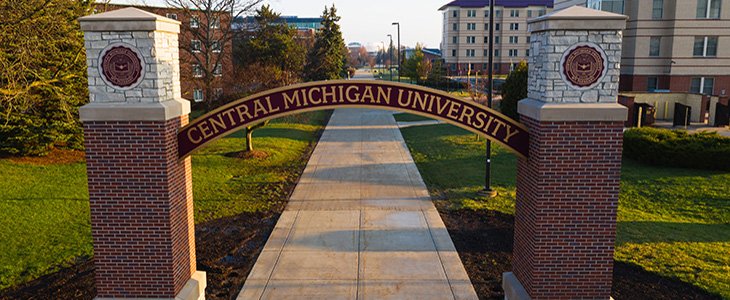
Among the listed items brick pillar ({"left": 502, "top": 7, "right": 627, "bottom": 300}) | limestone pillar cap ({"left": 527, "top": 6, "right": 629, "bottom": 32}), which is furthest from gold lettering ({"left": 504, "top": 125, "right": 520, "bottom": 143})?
limestone pillar cap ({"left": 527, "top": 6, "right": 629, "bottom": 32})

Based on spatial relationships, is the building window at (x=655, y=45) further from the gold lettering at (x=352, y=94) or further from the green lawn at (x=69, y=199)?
the gold lettering at (x=352, y=94)

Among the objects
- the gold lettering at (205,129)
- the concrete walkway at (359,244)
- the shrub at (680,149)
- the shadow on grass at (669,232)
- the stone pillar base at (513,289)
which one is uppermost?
the gold lettering at (205,129)

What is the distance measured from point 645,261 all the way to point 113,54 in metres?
10.6

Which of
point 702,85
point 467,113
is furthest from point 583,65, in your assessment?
point 702,85

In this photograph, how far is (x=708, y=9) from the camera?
112 ft

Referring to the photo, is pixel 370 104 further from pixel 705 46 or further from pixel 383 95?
pixel 705 46

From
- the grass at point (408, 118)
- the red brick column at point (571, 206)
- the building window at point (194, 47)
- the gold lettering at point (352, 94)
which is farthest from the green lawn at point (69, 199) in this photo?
the grass at point (408, 118)

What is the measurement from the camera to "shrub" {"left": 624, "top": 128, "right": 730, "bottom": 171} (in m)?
18.2

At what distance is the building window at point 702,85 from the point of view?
35938 millimetres

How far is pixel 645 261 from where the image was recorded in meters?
10.9

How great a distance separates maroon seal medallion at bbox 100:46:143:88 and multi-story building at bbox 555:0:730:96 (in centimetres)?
3518

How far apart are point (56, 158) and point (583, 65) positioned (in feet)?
65.6

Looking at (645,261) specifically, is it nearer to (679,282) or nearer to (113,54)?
(679,282)

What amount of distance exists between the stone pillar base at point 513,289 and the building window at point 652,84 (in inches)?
1303
